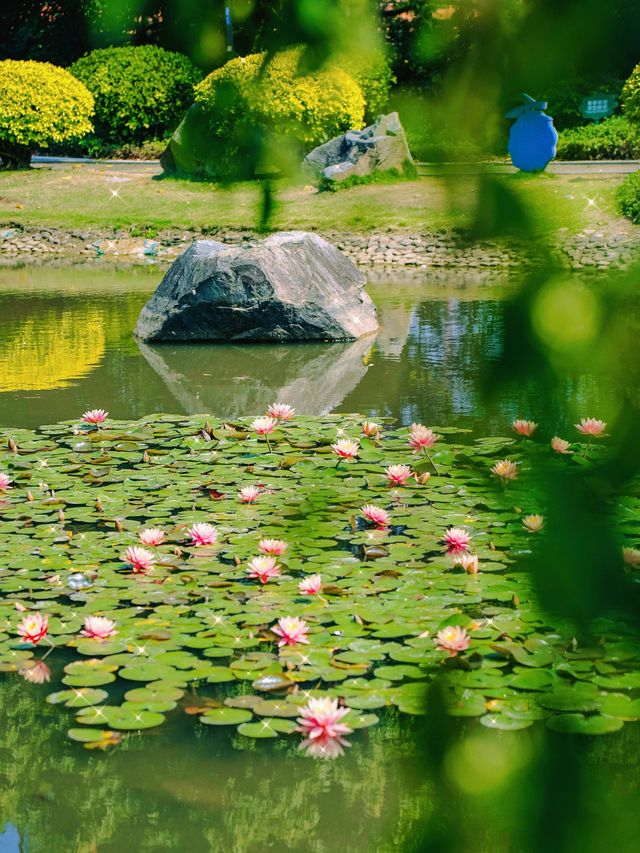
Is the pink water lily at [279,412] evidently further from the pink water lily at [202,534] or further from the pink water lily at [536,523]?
the pink water lily at [536,523]

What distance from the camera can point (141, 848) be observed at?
2262 millimetres

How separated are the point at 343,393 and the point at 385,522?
101 inches

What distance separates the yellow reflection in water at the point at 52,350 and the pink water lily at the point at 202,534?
3.03 meters

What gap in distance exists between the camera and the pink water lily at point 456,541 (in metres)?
3.40

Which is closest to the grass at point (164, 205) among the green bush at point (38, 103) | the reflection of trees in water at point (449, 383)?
the green bush at point (38, 103)

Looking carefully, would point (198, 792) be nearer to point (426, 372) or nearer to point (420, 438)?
point (420, 438)

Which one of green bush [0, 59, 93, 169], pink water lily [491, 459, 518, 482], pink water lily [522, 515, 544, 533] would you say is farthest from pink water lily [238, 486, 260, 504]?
green bush [0, 59, 93, 169]

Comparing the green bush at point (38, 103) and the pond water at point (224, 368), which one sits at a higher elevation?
the green bush at point (38, 103)

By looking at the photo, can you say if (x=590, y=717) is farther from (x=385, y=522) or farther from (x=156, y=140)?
(x=156, y=140)

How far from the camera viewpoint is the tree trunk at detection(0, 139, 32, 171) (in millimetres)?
15703

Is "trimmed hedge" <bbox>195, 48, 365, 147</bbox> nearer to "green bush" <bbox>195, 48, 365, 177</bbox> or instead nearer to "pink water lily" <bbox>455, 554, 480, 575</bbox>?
"green bush" <bbox>195, 48, 365, 177</bbox>

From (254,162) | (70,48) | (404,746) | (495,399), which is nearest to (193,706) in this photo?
(404,746)

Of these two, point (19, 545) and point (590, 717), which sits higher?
point (590, 717)

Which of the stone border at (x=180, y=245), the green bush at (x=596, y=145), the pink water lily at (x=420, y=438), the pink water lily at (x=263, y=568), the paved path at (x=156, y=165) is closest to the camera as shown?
the pink water lily at (x=263, y=568)
